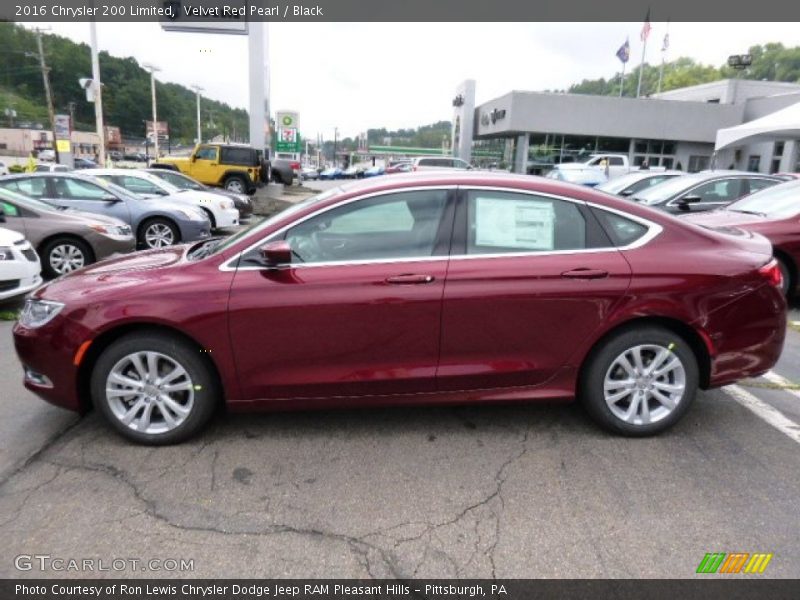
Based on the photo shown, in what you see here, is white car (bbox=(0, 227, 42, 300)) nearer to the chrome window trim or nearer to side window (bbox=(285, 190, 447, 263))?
the chrome window trim

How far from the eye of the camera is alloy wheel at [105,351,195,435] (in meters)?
3.36

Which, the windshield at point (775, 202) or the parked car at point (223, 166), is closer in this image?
the windshield at point (775, 202)

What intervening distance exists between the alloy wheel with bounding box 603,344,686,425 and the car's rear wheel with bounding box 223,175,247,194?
2037 cm

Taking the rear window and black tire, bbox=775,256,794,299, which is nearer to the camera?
black tire, bbox=775,256,794,299

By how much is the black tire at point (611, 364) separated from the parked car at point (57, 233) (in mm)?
7165

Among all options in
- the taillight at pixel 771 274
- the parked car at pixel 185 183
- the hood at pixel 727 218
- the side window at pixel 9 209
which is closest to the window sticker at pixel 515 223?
the taillight at pixel 771 274

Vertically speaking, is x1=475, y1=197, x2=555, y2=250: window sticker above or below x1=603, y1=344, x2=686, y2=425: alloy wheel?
above

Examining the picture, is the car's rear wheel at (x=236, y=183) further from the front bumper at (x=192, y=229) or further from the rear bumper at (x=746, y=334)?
the rear bumper at (x=746, y=334)

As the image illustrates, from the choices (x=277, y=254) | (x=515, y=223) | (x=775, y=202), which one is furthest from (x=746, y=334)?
(x=775, y=202)

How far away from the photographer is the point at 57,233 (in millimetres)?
7852

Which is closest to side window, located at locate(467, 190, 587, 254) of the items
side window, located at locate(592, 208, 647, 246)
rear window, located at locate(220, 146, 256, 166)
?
side window, located at locate(592, 208, 647, 246)

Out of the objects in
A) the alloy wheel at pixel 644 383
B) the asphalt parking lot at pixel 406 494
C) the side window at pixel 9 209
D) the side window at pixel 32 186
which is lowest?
the asphalt parking lot at pixel 406 494

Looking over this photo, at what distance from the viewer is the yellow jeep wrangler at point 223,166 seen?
21.7 meters

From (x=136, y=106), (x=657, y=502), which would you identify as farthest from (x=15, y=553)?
(x=136, y=106)
